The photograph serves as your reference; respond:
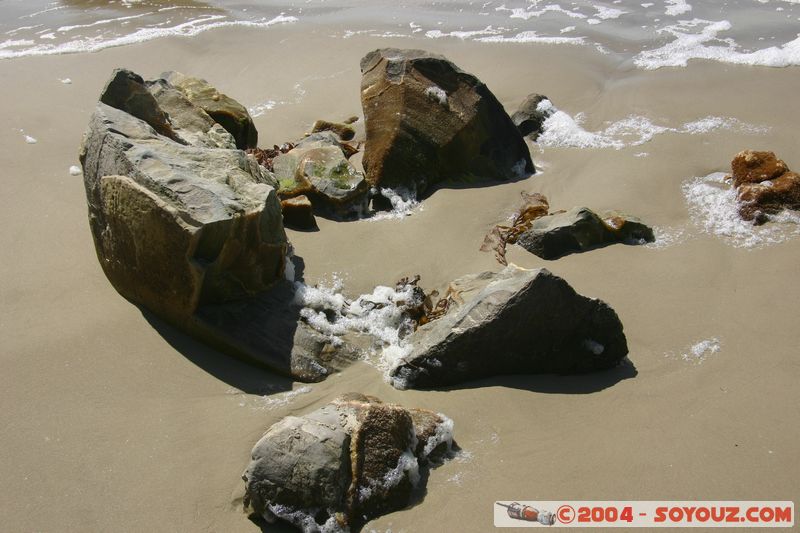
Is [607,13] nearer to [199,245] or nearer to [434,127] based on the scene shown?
[434,127]

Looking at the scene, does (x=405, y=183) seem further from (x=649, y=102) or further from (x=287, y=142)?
(x=649, y=102)

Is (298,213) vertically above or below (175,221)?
below

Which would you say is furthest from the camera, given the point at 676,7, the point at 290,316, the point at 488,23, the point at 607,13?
the point at 676,7

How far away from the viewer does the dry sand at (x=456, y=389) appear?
131 inches

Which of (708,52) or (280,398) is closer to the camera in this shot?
(280,398)

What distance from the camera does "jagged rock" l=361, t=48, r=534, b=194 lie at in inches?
257

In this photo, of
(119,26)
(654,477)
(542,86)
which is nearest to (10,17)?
(119,26)

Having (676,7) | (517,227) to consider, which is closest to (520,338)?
(517,227)

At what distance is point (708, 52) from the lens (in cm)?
923

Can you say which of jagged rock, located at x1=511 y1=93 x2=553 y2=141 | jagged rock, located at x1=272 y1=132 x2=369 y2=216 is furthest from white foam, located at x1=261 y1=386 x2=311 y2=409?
jagged rock, located at x1=511 y1=93 x2=553 y2=141

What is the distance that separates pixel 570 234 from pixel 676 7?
7548 millimetres

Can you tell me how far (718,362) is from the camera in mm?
4156

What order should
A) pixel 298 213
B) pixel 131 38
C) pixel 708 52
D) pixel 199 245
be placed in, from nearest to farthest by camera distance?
pixel 199 245 → pixel 298 213 → pixel 708 52 → pixel 131 38

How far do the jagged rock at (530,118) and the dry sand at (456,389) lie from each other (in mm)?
527
